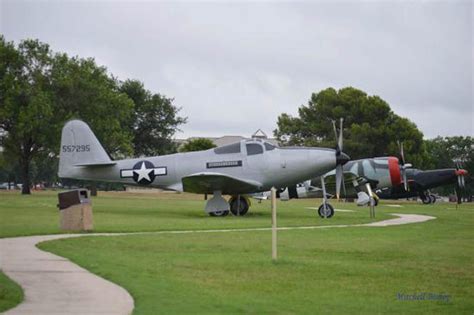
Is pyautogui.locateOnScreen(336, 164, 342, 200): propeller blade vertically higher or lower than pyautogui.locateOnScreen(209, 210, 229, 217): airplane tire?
higher

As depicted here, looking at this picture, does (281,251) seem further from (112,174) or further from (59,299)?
(112,174)

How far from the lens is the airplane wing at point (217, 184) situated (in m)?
30.1

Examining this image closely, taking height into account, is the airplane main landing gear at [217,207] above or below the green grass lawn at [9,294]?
above

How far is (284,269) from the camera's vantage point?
13.6m

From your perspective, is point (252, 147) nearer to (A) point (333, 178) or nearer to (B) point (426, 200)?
(A) point (333, 178)

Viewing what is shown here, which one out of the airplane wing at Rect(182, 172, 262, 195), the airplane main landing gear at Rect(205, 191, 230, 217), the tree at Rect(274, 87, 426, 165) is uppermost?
the tree at Rect(274, 87, 426, 165)

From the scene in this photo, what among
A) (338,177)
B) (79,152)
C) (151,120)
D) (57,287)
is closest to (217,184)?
(338,177)

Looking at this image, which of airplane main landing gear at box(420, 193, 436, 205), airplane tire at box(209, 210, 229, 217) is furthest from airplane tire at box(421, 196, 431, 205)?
airplane tire at box(209, 210, 229, 217)

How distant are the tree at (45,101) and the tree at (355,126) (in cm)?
2073

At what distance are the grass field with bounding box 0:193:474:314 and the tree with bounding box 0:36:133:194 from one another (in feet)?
137

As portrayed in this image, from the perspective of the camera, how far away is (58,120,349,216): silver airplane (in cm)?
3100

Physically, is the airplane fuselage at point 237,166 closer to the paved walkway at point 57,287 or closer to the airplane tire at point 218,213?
the airplane tire at point 218,213

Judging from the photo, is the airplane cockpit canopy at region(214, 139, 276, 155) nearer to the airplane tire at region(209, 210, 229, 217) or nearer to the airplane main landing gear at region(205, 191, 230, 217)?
the airplane main landing gear at region(205, 191, 230, 217)

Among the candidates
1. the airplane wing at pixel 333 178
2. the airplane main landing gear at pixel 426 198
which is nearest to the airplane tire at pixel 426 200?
the airplane main landing gear at pixel 426 198
